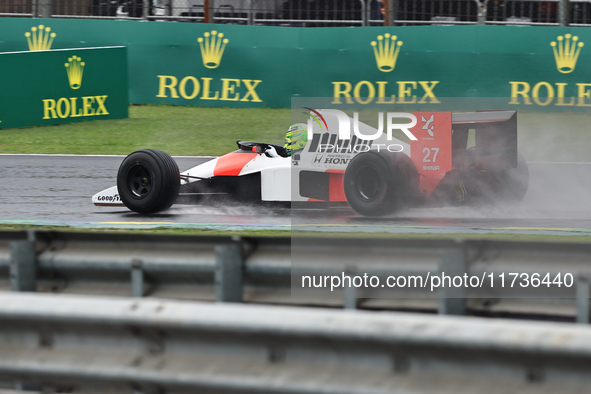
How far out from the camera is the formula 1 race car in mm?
6562

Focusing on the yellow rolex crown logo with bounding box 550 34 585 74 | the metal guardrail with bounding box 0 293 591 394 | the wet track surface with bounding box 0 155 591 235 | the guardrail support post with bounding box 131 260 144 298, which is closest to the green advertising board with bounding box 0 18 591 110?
the yellow rolex crown logo with bounding box 550 34 585 74

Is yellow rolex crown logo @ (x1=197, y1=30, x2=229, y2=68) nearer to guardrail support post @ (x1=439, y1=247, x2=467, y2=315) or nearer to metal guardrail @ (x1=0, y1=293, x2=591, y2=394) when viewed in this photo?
guardrail support post @ (x1=439, y1=247, x2=467, y2=315)

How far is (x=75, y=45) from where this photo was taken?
15.5 meters

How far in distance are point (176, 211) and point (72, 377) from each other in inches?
195

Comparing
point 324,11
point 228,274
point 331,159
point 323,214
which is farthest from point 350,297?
point 324,11

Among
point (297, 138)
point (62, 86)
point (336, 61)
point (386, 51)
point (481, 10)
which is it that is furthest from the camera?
point (481, 10)

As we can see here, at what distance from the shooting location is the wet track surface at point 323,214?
22.4 feet

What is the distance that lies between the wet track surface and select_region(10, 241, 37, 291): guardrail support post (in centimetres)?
334

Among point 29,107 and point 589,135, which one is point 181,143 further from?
point 589,135

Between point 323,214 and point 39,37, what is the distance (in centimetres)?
1021

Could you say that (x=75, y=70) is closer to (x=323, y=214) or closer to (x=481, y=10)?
(x=481, y=10)

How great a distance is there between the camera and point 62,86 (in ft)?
45.2

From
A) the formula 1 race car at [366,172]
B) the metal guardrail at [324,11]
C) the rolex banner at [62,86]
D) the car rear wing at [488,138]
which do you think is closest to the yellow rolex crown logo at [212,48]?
the metal guardrail at [324,11]

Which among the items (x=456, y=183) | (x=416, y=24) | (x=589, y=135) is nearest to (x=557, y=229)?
(x=456, y=183)
